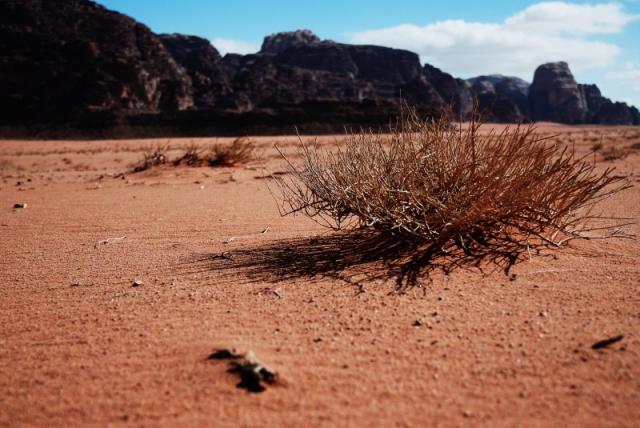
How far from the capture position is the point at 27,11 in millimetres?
55844

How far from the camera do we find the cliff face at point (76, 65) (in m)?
44.9

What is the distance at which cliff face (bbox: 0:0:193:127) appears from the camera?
44.9 meters

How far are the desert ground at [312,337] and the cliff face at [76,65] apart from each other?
4423 centimetres

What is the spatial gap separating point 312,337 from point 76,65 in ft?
175

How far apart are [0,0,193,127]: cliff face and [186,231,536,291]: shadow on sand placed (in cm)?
4410

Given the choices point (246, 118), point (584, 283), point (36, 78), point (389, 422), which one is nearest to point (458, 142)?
point (584, 283)

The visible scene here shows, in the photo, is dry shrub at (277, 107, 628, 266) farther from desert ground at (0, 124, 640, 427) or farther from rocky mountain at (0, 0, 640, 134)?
rocky mountain at (0, 0, 640, 134)

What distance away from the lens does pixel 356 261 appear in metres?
3.16

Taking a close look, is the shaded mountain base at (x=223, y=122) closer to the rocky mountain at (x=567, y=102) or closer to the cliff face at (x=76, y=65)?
the cliff face at (x=76, y=65)

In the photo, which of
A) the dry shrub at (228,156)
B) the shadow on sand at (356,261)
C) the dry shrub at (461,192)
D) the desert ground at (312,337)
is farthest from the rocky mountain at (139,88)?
the desert ground at (312,337)

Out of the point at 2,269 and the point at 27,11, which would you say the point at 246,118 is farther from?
the point at 2,269

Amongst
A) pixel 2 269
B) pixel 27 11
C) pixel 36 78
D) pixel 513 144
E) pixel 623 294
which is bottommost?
pixel 2 269

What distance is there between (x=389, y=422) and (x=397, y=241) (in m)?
1.77

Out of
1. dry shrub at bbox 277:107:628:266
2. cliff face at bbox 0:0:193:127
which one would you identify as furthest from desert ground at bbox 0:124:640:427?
cliff face at bbox 0:0:193:127
